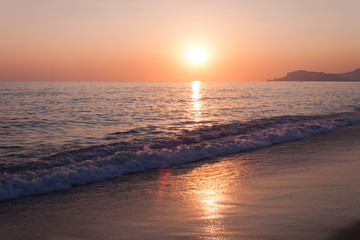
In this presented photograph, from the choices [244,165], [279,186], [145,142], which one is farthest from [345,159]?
[145,142]

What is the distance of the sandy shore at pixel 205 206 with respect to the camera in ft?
18.0

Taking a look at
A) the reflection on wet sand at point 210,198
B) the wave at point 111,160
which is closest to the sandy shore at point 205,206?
the reflection on wet sand at point 210,198

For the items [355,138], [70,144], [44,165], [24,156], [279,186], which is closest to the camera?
[279,186]

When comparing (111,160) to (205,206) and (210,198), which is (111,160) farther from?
(205,206)

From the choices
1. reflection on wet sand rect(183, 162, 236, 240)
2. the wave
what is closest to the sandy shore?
reflection on wet sand rect(183, 162, 236, 240)

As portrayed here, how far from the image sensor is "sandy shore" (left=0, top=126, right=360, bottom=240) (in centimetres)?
548

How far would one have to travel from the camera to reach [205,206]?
674 cm

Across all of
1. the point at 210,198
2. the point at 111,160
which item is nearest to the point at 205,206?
the point at 210,198

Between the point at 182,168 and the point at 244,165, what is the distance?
2.10 m

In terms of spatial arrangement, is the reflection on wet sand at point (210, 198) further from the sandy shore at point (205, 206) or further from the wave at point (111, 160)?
the wave at point (111, 160)

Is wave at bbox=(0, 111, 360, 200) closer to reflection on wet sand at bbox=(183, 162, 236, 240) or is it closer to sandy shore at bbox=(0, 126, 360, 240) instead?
sandy shore at bbox=(0, 126, 360, 240)

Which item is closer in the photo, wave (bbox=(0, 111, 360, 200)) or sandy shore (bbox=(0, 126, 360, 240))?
sandy shore (bbox=(0, 126, 360, 240))

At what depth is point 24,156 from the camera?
485 inches

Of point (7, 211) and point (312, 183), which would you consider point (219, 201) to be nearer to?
point (312, 183)
